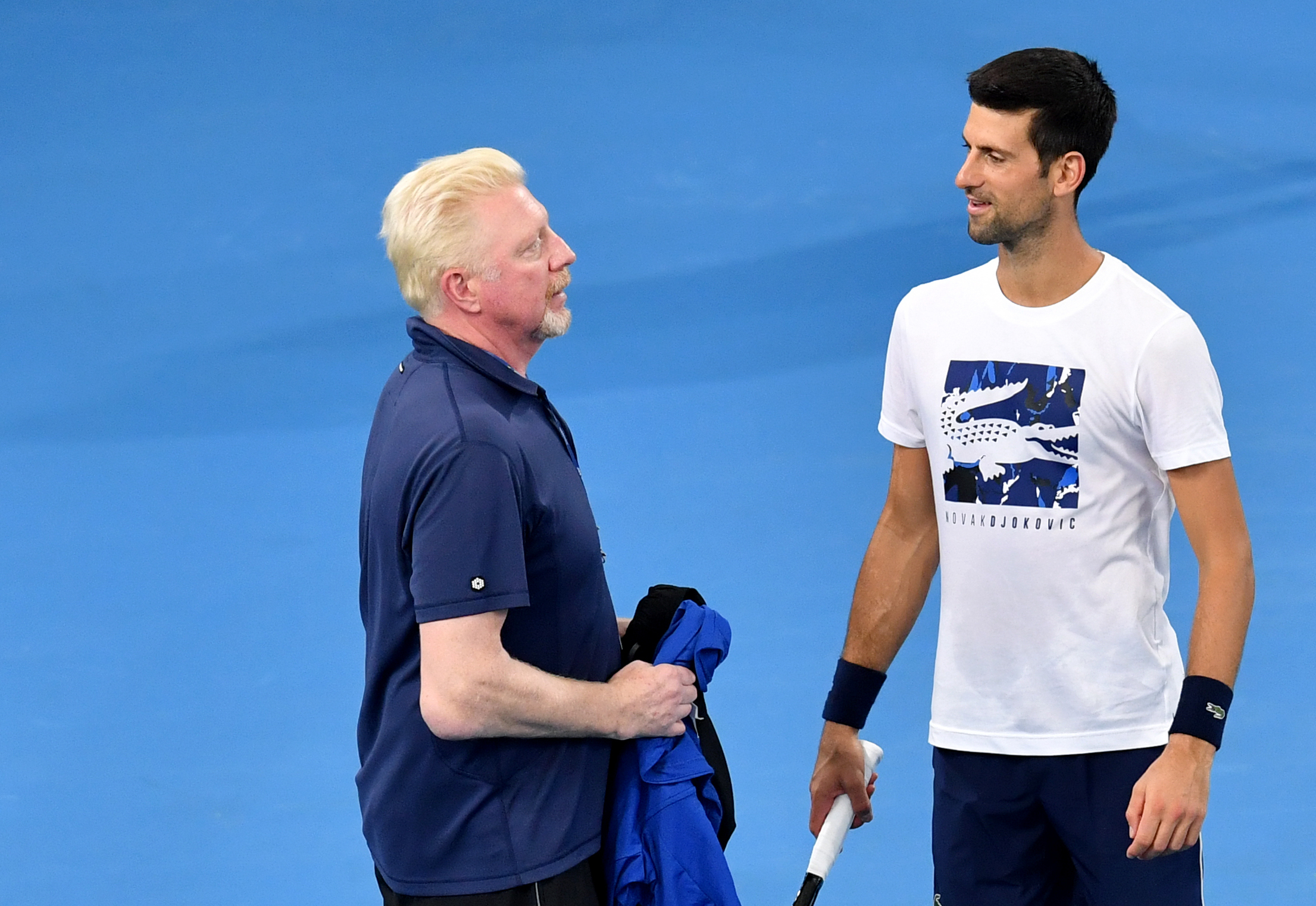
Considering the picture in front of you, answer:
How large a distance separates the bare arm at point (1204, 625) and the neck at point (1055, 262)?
0.31 m

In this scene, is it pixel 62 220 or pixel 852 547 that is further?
pixel 62 220

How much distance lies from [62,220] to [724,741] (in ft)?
13.8

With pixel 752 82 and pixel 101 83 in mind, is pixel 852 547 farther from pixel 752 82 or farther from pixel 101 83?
pixel 101 83

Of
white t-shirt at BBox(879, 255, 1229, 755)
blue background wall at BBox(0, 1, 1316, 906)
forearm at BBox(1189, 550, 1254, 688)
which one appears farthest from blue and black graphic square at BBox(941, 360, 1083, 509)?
blue background wall at BBox(0, 1, 1316, 906)

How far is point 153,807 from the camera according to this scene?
12.9 feet

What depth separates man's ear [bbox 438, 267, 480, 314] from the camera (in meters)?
2.21

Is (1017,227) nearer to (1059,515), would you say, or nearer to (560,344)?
(1059,515)

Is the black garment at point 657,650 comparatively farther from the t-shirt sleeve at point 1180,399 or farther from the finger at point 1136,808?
the t-shirt sleeve at point 1180,399

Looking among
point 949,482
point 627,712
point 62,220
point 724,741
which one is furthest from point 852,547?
point 62,220

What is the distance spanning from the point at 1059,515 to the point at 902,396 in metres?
0.33

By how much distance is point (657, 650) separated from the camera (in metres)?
2.29

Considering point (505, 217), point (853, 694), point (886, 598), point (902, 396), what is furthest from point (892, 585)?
point (505, 217)

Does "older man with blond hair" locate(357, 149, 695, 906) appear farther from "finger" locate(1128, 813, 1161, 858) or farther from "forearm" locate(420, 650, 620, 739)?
"finger" locate(1128, 813, 1161, 858)

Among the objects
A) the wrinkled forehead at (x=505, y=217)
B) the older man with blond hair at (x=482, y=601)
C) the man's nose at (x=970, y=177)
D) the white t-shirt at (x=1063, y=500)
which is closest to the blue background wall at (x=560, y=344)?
the white t-shirt at (x=1063, y=500)
